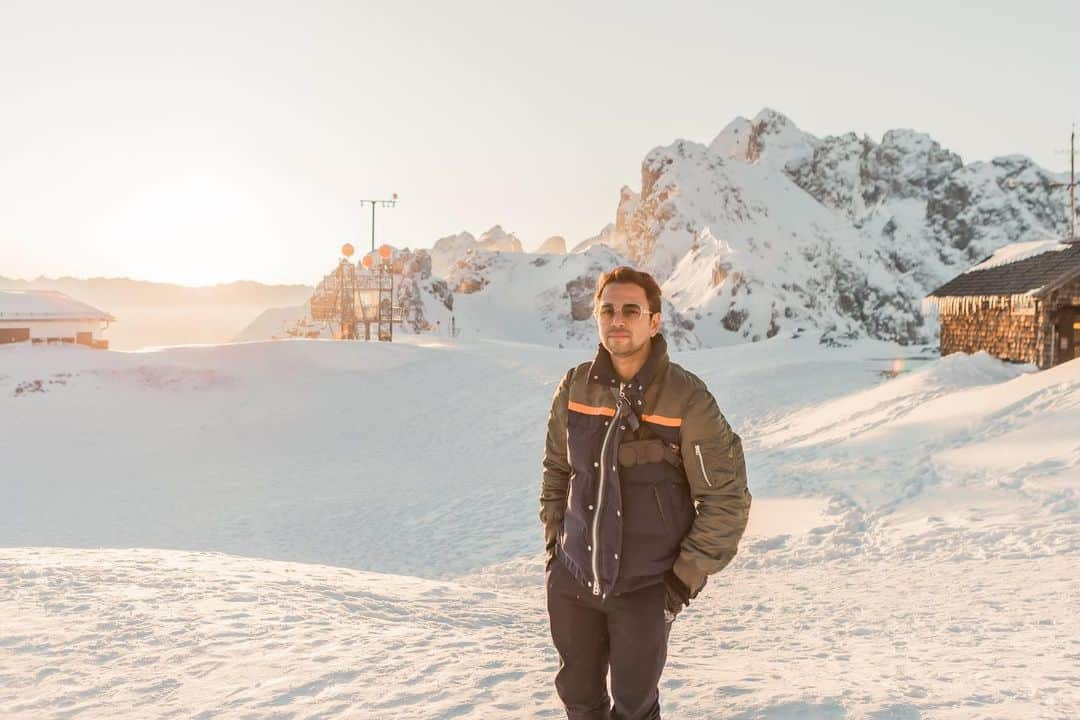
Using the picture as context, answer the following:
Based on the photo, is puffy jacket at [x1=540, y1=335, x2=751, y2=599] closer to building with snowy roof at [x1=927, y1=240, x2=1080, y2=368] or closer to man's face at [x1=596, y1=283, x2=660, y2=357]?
man's face at [x1=596, y1=283, x2=660, y2=357]

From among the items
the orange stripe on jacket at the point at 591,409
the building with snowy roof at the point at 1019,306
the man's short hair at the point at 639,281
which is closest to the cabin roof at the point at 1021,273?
the building with snowy roof at the point at 1019,306

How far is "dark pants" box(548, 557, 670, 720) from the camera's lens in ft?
11.0

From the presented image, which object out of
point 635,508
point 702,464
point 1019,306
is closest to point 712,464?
point 702,464

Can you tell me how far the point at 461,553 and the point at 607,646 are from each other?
10.3 meters

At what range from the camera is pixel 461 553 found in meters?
13.5

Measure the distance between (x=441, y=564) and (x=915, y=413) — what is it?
11.6 metres

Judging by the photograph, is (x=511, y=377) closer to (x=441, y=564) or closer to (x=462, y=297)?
(x=441, y=564)

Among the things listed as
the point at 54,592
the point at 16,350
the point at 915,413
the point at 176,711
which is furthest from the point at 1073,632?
the point at 16,350

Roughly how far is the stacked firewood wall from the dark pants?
22.4 meters

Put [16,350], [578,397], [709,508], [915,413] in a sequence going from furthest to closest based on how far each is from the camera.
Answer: [16,350]
[915,413]
[578,397]
[709,508]

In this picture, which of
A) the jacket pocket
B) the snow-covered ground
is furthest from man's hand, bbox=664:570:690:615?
the snow-covered ground

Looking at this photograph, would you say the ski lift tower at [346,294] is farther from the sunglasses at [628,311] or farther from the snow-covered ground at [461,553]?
the sunglasses at [628,311]

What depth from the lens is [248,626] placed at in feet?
20.5

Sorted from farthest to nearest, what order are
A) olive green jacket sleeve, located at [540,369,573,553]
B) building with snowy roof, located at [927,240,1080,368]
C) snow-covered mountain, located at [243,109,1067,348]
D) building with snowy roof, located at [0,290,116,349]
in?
snow-covered mountain, located at [243,109,1067,348], building with snowy roof, located at [0,290,116,349], building with snowy roof, located at [927,240,1080,368], olive green jacket sleeve, located at [540,369,573,553]
